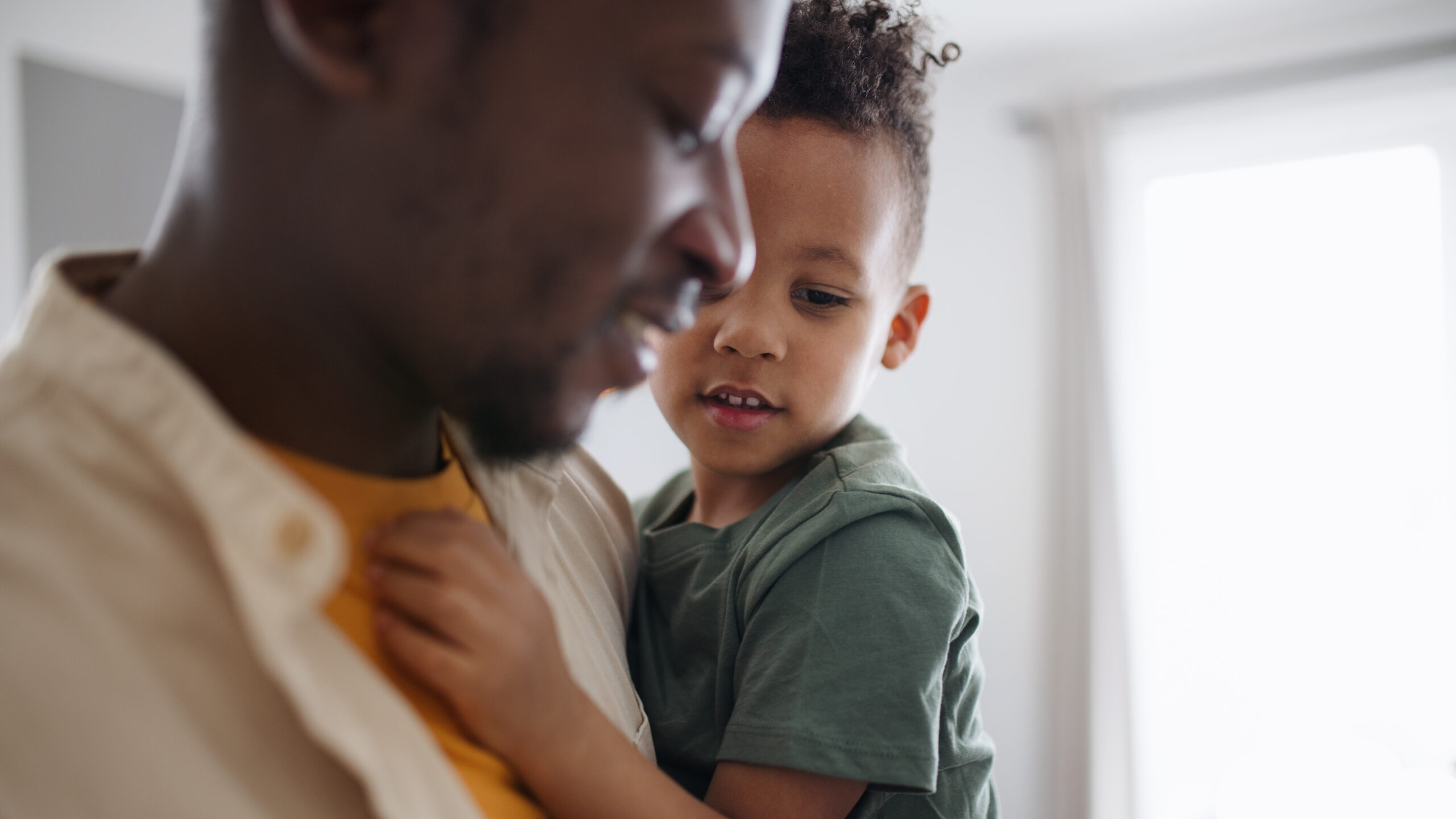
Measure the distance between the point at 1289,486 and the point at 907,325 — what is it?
103 inches

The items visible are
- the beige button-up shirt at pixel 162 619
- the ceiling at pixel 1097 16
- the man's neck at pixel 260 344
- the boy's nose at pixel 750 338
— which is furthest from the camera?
the ceiling at pixel 1097 16

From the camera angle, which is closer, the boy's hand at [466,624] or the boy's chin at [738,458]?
the boy's hand at [466,624]

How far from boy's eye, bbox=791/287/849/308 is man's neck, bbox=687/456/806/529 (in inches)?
7.2

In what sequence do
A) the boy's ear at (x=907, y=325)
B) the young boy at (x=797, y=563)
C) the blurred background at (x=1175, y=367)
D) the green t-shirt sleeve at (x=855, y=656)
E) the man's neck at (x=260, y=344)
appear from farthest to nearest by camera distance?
the blurred background at (x=1175, y=367) → the boy's ear at (x=907, y=325) → the green t-shirt sleeve at (x=855, y=656) → the young boy at (x=797, y=563) → the man's neck at (x=260, y=344)

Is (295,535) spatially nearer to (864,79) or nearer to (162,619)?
(162,619)

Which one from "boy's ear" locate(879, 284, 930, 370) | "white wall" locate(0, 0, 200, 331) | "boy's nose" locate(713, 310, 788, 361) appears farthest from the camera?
"white wall" locate(0, 0, 200, 331)

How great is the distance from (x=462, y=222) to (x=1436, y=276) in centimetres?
361

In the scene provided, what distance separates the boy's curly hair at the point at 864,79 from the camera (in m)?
1.06

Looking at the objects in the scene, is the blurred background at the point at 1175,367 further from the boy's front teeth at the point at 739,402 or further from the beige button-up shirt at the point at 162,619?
the beige button-up shirt at the point at 162,619

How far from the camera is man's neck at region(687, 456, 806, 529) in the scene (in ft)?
3.61

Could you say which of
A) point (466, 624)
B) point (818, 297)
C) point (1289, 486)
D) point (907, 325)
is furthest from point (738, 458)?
point (1289, 486)

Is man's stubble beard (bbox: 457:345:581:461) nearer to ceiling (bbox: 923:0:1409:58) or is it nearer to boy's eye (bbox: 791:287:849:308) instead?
boy's eye (bbox: 791:287:849:308)

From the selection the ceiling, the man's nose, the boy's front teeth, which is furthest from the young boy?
the ceiling

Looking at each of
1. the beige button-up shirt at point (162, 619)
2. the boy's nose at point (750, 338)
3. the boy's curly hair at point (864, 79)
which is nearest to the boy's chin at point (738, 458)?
the boy's nose at point (750, 338)
